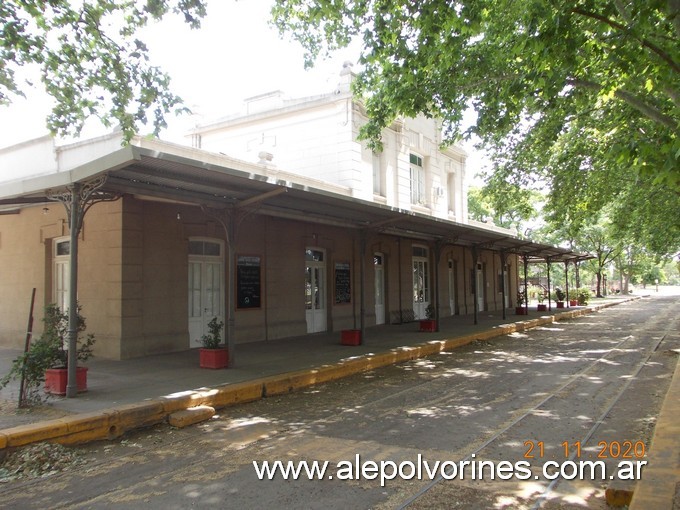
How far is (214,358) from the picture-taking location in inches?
374

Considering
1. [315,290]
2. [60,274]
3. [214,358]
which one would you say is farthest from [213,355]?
[315,290]

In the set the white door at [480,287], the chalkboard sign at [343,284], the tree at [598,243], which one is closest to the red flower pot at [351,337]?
the chalkboard sign at [343,284]

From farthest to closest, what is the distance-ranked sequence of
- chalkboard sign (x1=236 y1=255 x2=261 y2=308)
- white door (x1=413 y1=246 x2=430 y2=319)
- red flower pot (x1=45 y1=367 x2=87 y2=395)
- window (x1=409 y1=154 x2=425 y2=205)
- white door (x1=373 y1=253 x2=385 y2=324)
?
1. window (x1=409 y1=154 x2=425 y2=205)
2. white door (x1=413 y1=246 x2=430 y2=319)
3. white door (x1=373 y1=253 x2=385 y2=324)
4. chalkboard sign (x1=236 y1=255 x2=261 y2=308)
5. red flower pot (x1=45 y1=367 x2=87 y2=395)

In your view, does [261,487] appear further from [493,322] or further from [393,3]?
[493,322]

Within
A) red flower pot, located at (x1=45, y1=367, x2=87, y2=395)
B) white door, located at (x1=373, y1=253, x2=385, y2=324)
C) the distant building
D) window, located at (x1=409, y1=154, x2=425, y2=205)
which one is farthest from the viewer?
window, located at (x1=409, y1=154, x2=425, y2=205)

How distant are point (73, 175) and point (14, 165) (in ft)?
28.6

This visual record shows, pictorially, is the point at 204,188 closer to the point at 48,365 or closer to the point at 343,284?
the point at 48,365

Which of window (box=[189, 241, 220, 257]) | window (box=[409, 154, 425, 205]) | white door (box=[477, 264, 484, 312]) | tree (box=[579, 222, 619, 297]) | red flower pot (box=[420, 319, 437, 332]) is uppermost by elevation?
window (box=[409, 154, 425, 205])

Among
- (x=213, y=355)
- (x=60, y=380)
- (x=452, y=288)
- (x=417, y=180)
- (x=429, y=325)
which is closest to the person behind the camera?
(x=60, y=380)

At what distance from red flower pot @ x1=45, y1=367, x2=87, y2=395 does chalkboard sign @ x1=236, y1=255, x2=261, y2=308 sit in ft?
17.9

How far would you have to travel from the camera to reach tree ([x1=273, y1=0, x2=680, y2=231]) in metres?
5.79

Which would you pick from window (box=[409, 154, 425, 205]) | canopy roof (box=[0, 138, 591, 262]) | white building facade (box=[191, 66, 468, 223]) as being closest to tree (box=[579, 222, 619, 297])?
white building facade (box=[191, 66, 468, 223])

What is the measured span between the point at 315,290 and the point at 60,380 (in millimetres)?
9186

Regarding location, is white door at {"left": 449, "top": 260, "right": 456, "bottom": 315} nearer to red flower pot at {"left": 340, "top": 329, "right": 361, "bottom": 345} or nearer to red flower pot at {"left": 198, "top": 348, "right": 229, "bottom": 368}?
red flower pot at {"left": 340, "top": 329, "right": 361, "bottom": 345}
